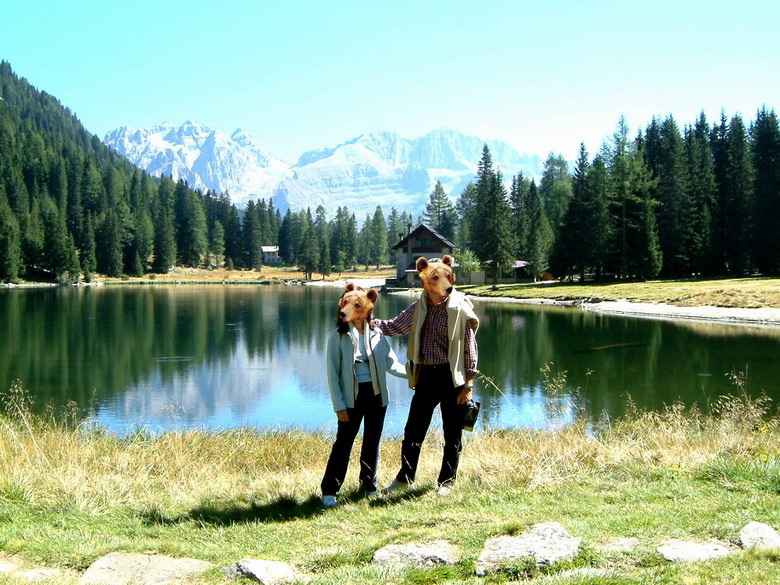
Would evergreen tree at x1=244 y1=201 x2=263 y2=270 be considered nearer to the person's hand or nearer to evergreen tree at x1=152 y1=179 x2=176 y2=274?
evergreen tree at x1=152 y1=179 x2=176 y2=274

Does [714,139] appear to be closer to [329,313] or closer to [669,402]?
[329,313]

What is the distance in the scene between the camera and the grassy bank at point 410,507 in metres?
4.18

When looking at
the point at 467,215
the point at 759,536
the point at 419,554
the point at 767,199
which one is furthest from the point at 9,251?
the point at 759,536

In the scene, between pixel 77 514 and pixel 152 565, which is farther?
pixel 77 514

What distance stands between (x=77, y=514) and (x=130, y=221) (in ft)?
342

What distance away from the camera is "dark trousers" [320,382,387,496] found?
6090 mm

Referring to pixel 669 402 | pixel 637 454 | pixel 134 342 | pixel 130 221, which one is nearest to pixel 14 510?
pixel 637 454

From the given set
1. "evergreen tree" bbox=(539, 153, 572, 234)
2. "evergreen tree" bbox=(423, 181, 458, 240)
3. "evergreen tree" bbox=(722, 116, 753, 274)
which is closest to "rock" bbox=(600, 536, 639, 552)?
"evergreen tree" bbox=(722, 116, 753, 274)

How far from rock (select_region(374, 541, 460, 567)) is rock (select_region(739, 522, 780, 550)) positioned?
5.78 ft

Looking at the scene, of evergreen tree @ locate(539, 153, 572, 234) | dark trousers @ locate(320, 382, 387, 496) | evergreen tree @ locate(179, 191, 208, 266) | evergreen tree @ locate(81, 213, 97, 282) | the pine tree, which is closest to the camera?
dark trousers @ locate(320, 382, 387, 496)

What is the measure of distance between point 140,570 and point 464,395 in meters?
2.98

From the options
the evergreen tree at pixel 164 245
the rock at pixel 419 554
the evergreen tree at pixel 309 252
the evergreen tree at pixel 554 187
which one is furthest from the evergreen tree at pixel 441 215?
the rock at pixel 419 554

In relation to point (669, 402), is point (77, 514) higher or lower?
higher

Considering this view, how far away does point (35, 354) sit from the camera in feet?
85.4
